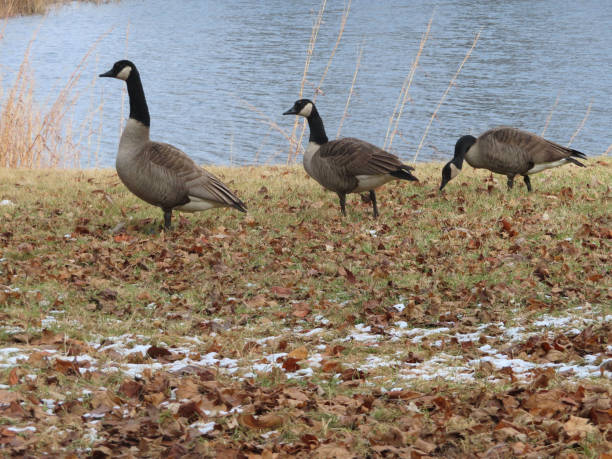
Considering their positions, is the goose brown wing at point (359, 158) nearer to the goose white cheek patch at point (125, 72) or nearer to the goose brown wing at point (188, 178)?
the goose brown wing at point (188, 178)

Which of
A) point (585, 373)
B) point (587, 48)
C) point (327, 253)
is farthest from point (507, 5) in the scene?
point (585, 373)

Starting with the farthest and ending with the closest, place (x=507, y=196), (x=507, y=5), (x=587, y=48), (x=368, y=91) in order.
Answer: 1. (x=507, y=5)
2. (x=587, y=48)
3. (x=368, y=91)
4. (x=507, y=196)

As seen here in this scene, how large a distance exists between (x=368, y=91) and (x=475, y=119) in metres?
5.32

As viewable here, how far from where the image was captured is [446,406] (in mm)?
4629

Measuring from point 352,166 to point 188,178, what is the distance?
7.49ft

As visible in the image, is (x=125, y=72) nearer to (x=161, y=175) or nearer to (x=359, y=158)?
(x=161, y=175)

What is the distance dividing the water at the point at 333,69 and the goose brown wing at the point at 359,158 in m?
7.99

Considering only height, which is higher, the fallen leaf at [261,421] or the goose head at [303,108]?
the goose head at [303,108]

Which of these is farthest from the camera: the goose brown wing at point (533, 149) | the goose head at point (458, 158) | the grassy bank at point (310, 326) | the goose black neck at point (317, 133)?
the goose head at point (458, 158)

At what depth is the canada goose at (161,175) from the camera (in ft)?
30.4

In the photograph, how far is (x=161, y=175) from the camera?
364 inches

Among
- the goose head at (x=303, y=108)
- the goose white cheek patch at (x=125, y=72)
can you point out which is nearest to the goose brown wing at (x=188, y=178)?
the goose white cheek patch at (x=125, y=72)

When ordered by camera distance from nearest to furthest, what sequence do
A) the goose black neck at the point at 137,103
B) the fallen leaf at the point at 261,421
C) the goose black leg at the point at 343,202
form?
1. the fallen leaf at the point at 261,421
2. the goose black neck at the point at 137,103
3. the goose black leg at the point at 343,202

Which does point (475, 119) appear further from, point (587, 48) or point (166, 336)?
point (166, 336)
